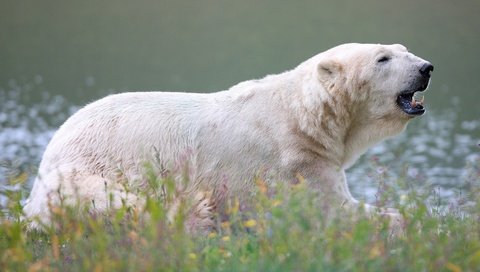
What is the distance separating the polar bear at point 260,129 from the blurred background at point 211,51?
6.90m

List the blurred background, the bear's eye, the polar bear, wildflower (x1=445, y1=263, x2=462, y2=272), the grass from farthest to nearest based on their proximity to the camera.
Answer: the blurred background < the bear's eye < the polar bear < the grass < wildflower (x1=445, y1=263, x2=462, y2=272)

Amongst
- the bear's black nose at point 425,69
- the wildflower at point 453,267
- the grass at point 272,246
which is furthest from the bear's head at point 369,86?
the wildflower at point 453,267

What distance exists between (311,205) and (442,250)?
2.03 feet

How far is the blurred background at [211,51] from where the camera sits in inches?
695

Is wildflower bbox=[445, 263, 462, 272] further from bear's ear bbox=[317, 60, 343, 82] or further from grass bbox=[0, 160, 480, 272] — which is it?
bear's ear bbox=[317, 60, 343, 82]

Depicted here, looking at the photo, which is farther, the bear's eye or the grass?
the bear's eye

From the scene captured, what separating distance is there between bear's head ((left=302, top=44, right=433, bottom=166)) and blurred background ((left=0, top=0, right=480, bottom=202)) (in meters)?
6.79

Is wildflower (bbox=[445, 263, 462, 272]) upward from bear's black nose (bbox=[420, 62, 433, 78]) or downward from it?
downward

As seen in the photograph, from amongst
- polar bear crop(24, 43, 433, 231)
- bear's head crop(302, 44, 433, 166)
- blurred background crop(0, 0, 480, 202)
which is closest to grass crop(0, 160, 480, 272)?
polar bear crop(24, 43, 433, 231)

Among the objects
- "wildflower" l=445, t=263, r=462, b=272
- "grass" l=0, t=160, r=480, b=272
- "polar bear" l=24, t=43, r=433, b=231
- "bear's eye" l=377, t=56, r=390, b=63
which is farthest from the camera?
"bear's eye" l=377, t=56, r=390, b=63

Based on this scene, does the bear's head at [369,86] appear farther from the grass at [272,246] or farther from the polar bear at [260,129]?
the grass at [272,246]

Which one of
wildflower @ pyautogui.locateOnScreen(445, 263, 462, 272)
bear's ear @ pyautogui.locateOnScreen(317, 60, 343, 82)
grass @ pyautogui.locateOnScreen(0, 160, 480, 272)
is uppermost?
bear's ear @ pyautogui.locateOnScreen(317, 60, 343, 82)

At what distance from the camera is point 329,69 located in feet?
18.7

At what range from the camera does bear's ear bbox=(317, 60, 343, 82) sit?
18.6ft
